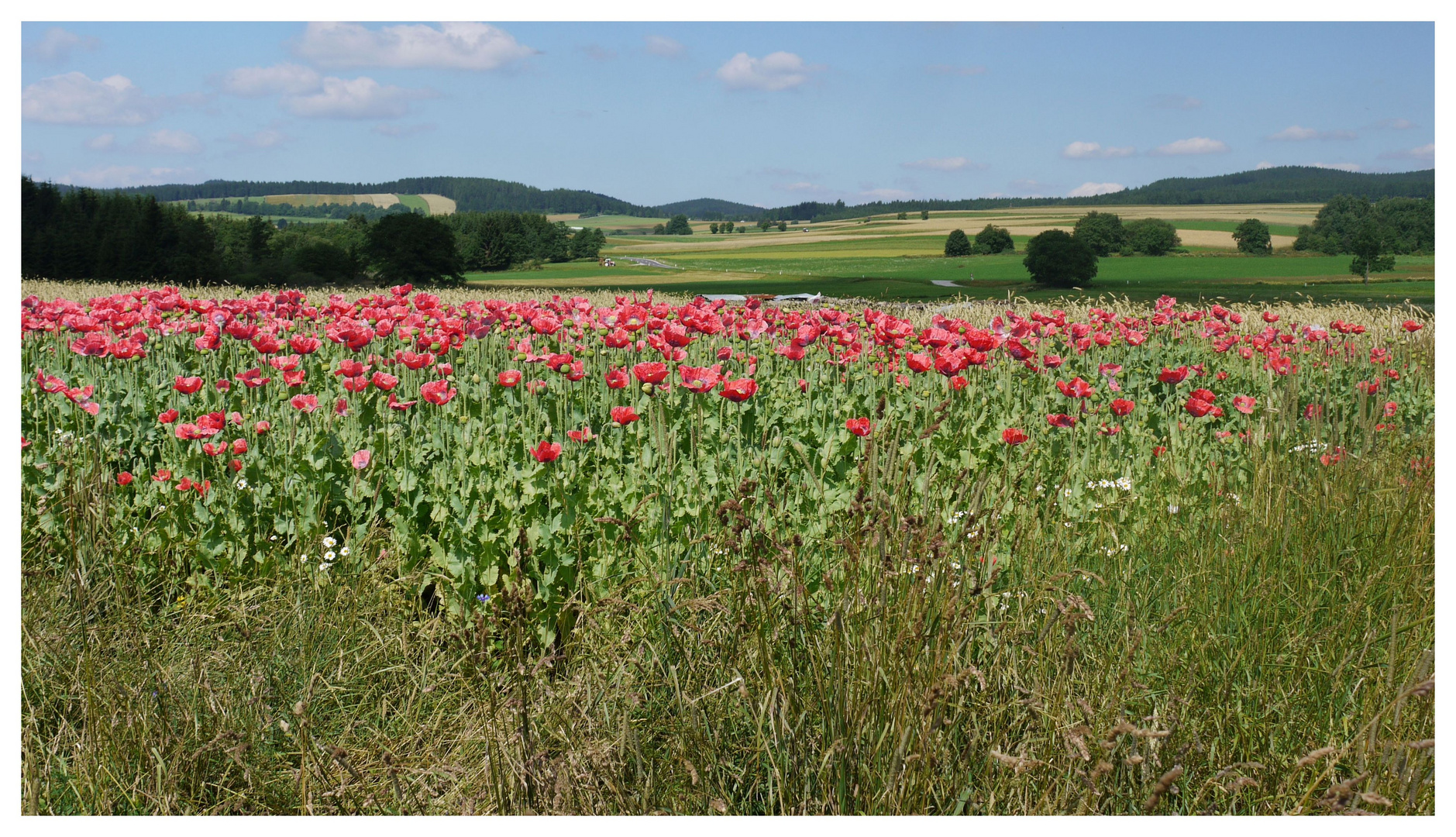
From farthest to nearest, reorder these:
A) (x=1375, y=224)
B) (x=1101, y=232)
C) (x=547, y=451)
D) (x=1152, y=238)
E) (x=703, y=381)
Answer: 1. (x=1152, y=238)
2. (x=1101, y=232)
3. (x=1375, y=224)
4. (x=703, y=381)
5. (x=547, y=451)

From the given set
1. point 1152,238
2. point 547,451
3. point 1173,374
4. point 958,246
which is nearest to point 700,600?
point 547,451

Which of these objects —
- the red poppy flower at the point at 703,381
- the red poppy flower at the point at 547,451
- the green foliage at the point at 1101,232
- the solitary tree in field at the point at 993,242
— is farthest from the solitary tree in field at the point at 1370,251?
the red poppy flower at the point at 547,451

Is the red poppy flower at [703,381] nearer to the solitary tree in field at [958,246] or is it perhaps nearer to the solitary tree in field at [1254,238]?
the solitary tree in field at [1254,238]

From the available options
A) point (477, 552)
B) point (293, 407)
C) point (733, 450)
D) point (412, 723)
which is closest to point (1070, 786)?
point (412, 723)

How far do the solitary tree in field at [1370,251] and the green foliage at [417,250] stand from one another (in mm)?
42216

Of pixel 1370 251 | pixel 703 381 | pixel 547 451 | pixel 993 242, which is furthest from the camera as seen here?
pixel 993 242

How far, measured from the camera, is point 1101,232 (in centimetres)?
6112

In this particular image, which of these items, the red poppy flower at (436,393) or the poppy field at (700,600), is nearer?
the poppy field at (700,600)

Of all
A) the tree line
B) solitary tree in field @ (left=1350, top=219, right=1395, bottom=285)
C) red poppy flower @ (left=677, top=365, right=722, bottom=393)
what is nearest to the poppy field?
red poppy flower @ (left=677, top=365, right=722, bottom=393)

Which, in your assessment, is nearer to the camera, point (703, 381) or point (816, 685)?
point (816, 685)

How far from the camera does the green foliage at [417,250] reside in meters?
49.3

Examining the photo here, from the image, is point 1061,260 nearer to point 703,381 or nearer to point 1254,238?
point 1254,238

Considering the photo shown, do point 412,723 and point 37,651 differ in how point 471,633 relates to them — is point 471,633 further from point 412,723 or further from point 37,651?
point 37,651

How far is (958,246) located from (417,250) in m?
43.5
